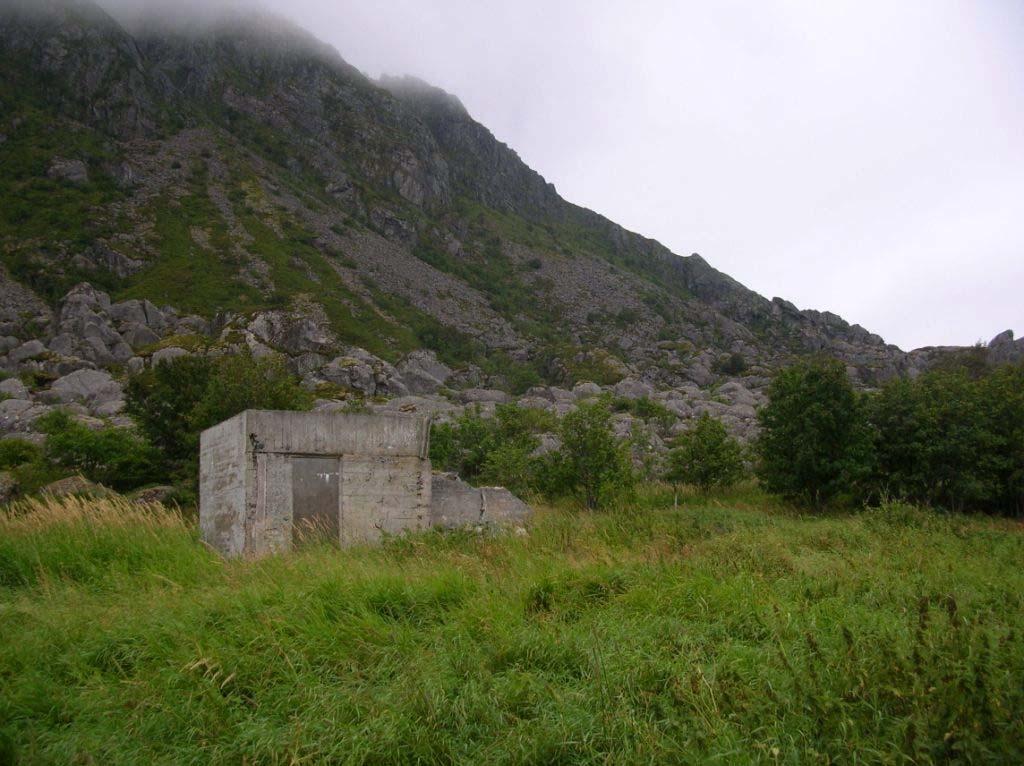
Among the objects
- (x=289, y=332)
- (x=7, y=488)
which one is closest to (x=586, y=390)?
(x=289, y=332)

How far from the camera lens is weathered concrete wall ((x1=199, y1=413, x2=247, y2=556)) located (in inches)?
440

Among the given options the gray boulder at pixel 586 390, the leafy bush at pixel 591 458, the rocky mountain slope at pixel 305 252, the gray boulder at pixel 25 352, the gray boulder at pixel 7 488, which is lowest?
A: the gray boulder at pixel 7 488

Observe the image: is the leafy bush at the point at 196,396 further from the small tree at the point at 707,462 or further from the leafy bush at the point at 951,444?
the leafy bush at the point at 951,444

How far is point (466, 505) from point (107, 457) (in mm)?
17397

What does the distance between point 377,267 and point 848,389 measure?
220 feet

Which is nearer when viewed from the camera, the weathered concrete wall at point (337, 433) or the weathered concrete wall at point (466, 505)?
the weathered concrete wall at point (337, 433)

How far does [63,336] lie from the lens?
175 feet

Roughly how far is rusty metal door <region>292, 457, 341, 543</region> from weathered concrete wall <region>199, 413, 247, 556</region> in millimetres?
793

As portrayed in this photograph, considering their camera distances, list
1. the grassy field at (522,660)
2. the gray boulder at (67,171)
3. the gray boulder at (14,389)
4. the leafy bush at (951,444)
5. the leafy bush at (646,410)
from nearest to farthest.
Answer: the grassy field at (522,660) → the leafy bush at (951,444) → the gray boulder at (14,389) → the leafy bush at (646,410) → the gray boulder at (67,171)

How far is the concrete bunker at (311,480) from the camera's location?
36.8ft

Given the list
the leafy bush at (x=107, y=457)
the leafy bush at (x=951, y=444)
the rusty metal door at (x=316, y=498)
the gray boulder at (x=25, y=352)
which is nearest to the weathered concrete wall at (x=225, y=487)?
the rusty metal door at (x=316, y=498)

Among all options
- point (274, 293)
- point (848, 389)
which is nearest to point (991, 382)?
point (848, 389)

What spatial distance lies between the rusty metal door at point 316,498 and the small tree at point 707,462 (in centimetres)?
1705

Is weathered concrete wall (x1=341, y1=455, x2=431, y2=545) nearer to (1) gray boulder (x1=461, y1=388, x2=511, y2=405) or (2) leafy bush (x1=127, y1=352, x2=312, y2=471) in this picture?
(2) leafy bush (x1=127, y1=352, x2=312, y2=471)
